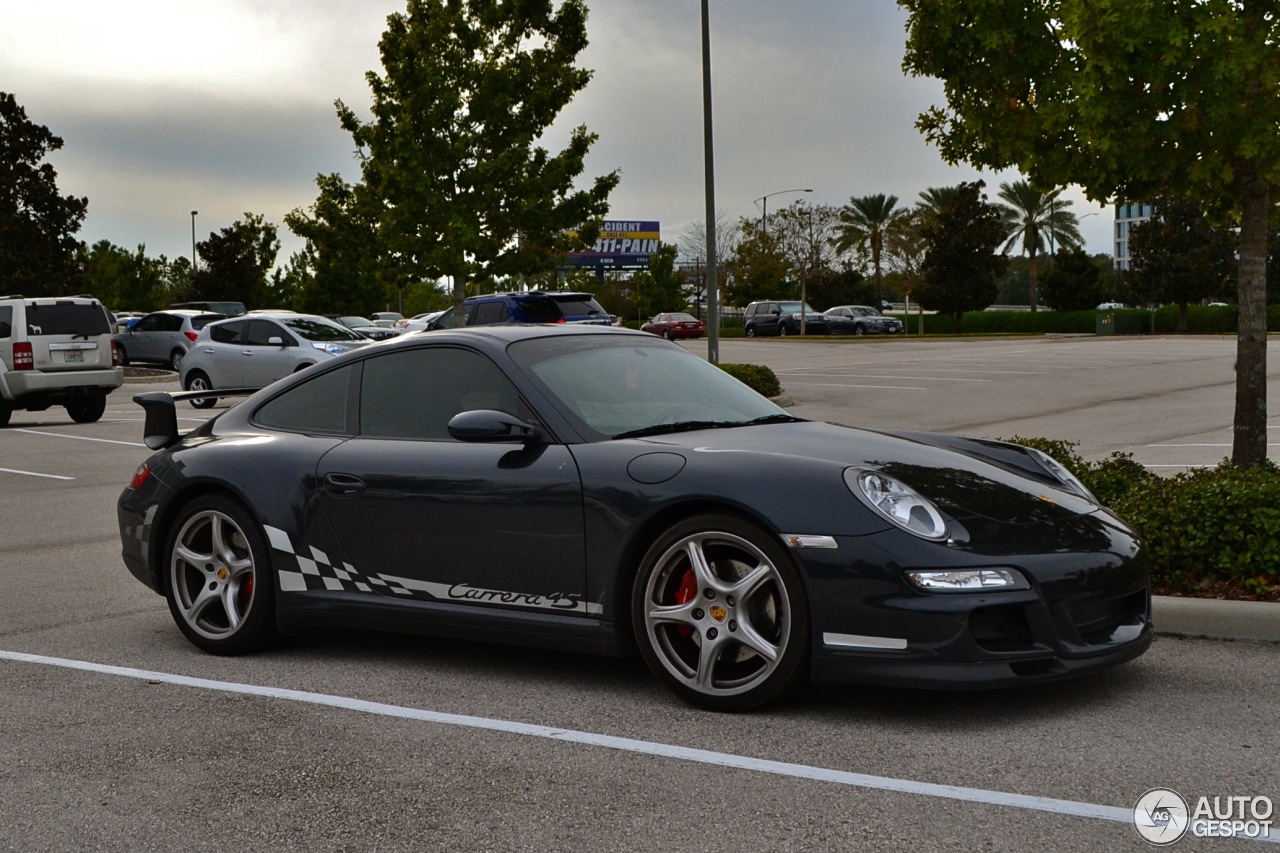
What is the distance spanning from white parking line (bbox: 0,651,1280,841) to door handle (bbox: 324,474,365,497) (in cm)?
84

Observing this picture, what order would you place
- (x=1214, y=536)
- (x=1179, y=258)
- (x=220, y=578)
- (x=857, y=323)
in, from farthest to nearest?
(x=857, y=323) < (x=1179, y=258) < (x=1214, y=536) < (x=220, y=578)

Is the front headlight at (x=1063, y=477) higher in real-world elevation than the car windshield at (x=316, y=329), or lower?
lower

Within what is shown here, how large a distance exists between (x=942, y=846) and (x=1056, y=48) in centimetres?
674

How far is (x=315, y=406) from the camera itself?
6.33m

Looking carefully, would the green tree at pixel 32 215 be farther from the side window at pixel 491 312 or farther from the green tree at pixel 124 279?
the green tree at pixel 124 279

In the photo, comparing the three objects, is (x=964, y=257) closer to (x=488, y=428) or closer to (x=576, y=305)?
(x=576, y=305)

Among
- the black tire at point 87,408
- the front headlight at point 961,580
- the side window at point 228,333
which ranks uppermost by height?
the side window at point 228,333

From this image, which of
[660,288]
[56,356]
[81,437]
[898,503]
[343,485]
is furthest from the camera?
[660,288]

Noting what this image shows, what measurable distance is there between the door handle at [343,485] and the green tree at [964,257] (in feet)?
215

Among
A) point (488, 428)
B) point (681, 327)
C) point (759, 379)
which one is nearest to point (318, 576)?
point (488, 428)

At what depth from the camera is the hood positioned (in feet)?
16.3

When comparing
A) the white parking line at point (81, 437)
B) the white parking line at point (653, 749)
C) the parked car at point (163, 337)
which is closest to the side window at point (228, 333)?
the white parking line at point (81, 437)

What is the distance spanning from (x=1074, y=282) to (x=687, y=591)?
70261 millimetres

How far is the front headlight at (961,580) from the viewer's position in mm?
4613
